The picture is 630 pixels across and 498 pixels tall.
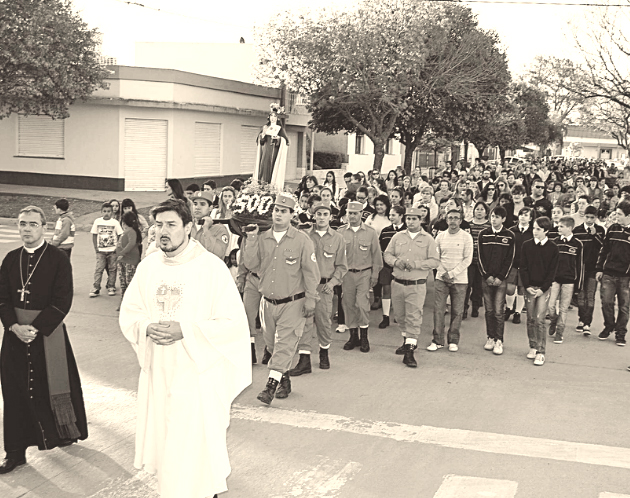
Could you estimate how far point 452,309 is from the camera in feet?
33.1

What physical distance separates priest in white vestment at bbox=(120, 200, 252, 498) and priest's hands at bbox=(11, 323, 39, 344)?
131 centimetres

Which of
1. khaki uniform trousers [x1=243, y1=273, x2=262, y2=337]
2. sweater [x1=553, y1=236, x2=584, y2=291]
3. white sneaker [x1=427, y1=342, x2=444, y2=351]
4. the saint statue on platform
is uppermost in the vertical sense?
the saint statue on platform

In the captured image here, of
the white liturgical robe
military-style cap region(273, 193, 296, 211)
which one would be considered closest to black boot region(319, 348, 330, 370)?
military-style cap region(273, 193, 296, 211)

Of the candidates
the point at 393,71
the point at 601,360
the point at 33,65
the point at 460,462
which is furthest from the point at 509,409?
the point at 393,71

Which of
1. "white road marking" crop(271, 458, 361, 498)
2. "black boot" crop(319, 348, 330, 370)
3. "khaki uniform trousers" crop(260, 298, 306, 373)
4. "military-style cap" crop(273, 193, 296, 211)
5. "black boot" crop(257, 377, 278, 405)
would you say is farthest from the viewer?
"black boot" crop(319, 348, 330, 370)

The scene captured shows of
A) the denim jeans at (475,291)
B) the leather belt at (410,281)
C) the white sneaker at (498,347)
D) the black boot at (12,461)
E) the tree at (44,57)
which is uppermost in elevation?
the tree at (44,57)

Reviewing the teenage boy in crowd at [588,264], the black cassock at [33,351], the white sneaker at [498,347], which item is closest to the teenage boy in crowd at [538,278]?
the white sneaker at [498,347]

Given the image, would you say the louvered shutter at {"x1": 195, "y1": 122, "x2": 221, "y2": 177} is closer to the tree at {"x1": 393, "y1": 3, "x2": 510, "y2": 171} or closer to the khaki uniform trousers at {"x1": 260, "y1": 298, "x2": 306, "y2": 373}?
the tree at {"x1": 393, "y1": 3, "x2": 510, "y2": 171}

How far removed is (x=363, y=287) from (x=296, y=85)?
23347 mm

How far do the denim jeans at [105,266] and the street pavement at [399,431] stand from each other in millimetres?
2377

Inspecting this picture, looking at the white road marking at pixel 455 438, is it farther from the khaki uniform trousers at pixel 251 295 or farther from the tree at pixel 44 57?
the tree at pixel 44 57

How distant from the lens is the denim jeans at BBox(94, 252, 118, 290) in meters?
12.7

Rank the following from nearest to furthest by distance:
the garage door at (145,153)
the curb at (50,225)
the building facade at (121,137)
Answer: the curb at (50,225), the building facade at (121,137), the garage door at (145,153)

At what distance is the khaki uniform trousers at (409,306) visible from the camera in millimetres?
9414
